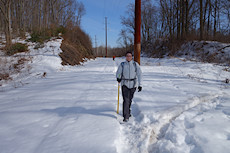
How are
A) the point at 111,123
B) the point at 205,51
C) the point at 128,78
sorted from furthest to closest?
the point at 205,51 → the point at 128,78 → the point at 111,123

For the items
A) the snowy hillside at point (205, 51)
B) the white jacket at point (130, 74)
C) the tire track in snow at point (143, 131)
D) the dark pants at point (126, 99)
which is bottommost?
the tire track in snow at point (143, 131)

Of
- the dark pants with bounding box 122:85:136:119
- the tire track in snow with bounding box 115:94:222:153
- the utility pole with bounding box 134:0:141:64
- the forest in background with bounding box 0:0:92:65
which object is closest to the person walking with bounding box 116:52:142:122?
the dark pants with bounding box 122:85:136:119

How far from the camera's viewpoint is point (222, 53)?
14.1 meters

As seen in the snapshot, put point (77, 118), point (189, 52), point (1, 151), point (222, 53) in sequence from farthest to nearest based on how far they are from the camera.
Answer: point (189, 52)
point (222, 53)
point (77, 118)
point (1, 151)

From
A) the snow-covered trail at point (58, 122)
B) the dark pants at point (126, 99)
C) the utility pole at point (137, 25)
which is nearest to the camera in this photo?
the snow-covered trail at point (58, 122)

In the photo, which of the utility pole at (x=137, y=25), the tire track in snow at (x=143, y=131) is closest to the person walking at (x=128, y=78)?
the tire track in snow at (x=143, y=131)

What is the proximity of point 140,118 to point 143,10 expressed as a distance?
3878 cm

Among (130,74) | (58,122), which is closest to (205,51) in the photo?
(130,74)

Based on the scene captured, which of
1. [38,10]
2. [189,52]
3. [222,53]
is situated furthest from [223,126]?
[38,10]

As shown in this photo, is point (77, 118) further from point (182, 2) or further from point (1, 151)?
point (182, 2)

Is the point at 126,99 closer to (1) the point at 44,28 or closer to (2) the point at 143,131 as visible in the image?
(2) the point at 143,131

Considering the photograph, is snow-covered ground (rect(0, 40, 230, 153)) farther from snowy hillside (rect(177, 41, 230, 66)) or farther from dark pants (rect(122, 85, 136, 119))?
snowy hillside (rect(177, 41, 230, 66))

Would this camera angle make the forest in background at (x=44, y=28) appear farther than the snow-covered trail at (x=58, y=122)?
Yes

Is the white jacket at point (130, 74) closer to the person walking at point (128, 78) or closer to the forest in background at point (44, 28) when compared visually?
the person walking at point (128, 78)
